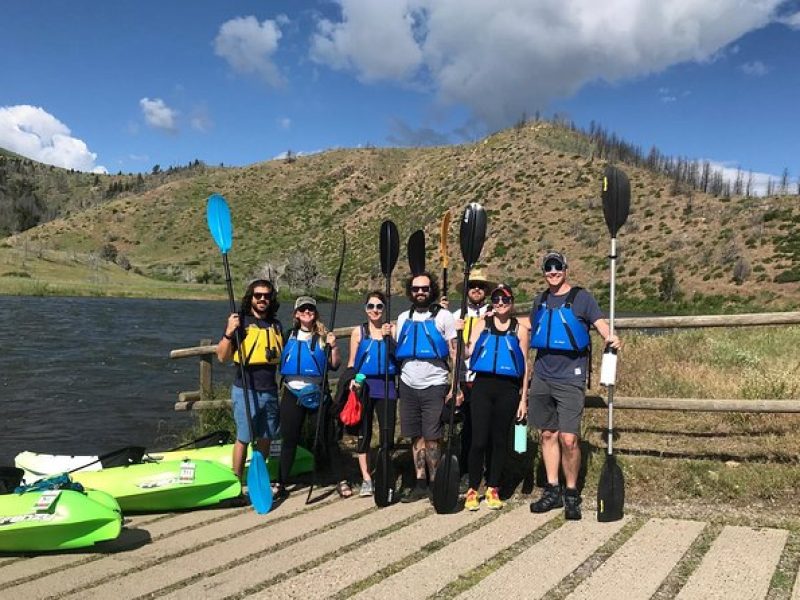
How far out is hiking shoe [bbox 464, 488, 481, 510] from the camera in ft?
15.5

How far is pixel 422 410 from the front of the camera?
16.1ft

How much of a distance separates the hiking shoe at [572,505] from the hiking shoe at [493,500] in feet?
1.69

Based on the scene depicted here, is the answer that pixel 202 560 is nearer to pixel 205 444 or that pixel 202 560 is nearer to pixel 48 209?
pixel 205 444

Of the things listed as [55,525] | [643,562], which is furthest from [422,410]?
[55,525]

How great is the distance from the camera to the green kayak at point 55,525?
4.01 metres

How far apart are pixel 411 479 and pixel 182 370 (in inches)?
492

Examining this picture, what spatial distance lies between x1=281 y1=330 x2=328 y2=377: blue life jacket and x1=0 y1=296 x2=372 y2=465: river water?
5416 millimetres

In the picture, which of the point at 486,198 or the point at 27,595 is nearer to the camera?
the point at 27,595

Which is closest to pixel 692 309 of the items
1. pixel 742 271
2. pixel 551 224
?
pixel 742 271

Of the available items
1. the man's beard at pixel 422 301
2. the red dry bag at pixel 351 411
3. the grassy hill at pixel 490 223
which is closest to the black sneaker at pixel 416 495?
the red dry bag at pixel 351 411

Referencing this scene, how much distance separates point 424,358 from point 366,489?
1324 mm

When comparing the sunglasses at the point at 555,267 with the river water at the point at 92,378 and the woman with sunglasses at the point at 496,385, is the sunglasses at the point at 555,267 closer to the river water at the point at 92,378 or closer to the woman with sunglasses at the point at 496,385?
the woman with sunglasses at the point at 496,385

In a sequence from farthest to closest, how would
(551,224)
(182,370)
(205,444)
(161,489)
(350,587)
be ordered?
(551,224)
(182,370)
(205,444)
(161,489)
(350,587)

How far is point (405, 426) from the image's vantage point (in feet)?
16.3
